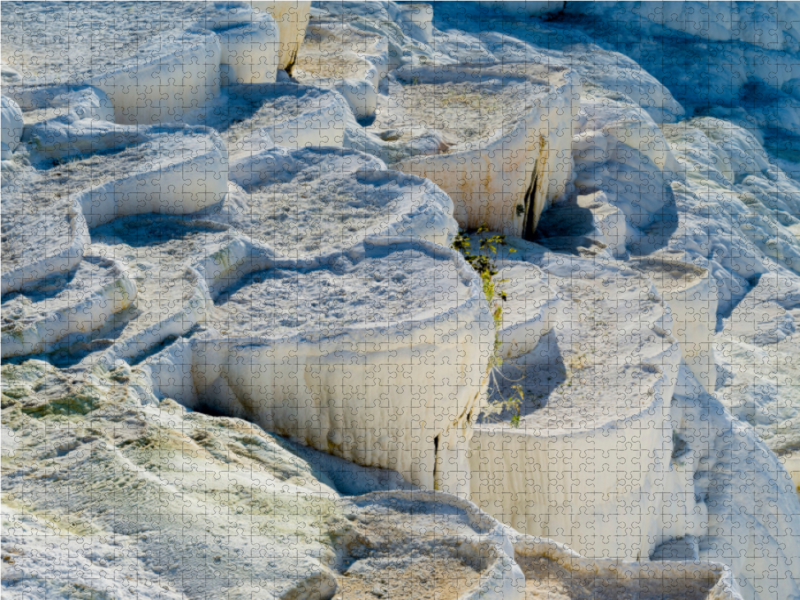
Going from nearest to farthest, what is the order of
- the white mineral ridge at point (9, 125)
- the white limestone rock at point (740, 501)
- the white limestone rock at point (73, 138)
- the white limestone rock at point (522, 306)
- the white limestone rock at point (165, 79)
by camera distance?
the white mineral ridge at point (9, 125), the white limestone rock at point (73, 138), the white limestone rock at point (522, 306), the white limestone rock at point (165, 79), the white limestone rock at point (740, 501)

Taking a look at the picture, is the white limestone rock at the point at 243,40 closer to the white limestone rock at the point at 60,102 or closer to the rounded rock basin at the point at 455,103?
the rounded rock basin at the point at 455,103

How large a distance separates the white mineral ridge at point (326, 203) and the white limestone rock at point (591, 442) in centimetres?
151

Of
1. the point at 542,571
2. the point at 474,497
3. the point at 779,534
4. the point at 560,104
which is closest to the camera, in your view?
the point at 542,571

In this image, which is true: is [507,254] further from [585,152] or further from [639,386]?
[585,152]

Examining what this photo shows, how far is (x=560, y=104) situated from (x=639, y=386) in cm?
436

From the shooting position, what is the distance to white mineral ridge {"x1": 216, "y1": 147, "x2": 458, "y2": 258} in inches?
276

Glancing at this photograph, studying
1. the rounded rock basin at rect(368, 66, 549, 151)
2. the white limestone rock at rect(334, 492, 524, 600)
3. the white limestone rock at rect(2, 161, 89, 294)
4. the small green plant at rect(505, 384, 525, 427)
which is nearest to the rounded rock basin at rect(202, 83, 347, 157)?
the rounded rock basin at rect(368, 66, 549, 151)

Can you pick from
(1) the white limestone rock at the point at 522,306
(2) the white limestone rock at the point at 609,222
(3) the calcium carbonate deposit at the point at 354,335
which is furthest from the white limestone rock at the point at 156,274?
(2) the white limestone rock at the point at 609,222

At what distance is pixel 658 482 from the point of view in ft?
26.7

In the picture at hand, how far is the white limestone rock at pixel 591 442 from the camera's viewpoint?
24.1ft

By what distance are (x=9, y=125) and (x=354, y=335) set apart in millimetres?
3422

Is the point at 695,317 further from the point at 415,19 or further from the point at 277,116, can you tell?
the point at 415,19

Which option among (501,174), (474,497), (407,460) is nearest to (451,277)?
(407,460)

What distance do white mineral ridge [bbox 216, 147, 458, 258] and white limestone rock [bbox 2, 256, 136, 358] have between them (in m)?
1.31
